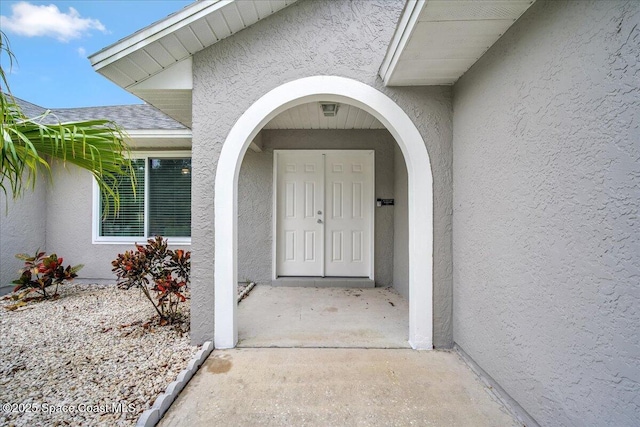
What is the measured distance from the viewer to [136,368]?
2.53 meters

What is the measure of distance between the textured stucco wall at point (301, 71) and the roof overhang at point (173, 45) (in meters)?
0.10

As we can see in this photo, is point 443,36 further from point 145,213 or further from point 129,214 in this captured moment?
point 129,214

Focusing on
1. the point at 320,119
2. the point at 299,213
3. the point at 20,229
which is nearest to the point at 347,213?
the point at 299,213

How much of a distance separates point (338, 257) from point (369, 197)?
1.30m

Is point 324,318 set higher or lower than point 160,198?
lower

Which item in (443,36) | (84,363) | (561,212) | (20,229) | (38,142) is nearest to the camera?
(561,212)

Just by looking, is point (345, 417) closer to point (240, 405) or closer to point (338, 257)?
point (240, 405)

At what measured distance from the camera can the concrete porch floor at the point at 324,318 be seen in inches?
119

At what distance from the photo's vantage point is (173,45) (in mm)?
2785

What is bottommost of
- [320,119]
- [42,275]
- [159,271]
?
[42,275]

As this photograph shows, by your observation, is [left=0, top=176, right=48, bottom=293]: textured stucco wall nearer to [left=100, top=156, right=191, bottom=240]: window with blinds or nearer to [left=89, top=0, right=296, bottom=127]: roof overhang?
Answer: [left=100, top=156, right=191, bottom=240]: window with blinds

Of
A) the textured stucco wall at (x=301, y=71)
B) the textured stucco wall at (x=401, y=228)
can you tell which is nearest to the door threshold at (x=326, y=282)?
the textured stucco wall at (x=401, y=228)

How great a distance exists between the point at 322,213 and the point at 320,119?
171cm

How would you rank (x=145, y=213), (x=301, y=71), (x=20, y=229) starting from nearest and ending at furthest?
(x=301, y=71) → (x=20, y=229) → (x=145, y=213)
